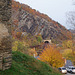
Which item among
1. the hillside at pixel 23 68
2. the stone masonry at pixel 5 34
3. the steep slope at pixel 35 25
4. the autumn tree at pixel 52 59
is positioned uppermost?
the steep slope at pixel 35 25

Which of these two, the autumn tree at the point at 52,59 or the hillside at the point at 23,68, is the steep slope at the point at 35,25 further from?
the hillside at the point at 23,68

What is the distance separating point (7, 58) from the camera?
7.35 m

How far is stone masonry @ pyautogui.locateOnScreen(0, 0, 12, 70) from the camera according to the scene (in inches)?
283

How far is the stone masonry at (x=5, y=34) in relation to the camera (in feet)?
23.6

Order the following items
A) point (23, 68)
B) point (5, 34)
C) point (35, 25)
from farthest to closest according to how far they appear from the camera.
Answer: point (35, 25)
point (23, 68)
point (5, 34)

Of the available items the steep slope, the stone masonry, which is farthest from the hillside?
the steep slope

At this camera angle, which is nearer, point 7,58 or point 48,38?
point 7,58

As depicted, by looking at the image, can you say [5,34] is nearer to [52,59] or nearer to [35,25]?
[52,59]

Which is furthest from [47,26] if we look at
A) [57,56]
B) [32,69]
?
[32,69]

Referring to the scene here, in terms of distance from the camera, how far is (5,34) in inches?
290

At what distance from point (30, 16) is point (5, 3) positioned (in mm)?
111027

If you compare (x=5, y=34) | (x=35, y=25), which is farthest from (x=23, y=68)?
(x=35, y=25)

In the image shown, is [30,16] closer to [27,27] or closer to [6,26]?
[27,27]

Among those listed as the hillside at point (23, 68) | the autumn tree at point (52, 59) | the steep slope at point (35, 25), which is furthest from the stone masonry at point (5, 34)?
the steep slope at point (35, 25)
